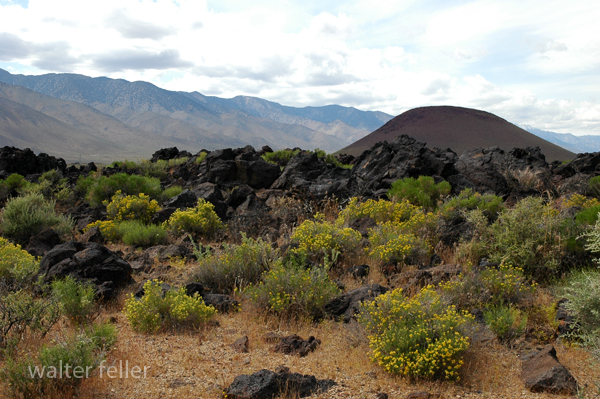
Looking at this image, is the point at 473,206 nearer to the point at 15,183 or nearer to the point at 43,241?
the point at 43,241

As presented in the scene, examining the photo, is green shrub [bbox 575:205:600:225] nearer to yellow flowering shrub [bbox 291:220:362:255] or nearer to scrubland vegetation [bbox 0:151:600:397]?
scrubland vegetation [bbox 0:151:600:397]

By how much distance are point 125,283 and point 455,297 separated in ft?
18.1

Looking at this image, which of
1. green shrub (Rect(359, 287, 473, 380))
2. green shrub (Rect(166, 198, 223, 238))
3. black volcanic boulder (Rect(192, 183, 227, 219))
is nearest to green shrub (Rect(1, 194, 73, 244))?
green shrub (Rect(166, 198, 223, 238))

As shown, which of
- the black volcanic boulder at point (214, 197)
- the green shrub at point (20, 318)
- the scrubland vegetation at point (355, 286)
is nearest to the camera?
the scrubland vegetation at point (355, 286)

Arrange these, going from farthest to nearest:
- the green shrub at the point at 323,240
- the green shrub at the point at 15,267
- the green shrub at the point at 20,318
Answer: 1. the green shrub at the point at 323,240
2. the green shrub at the point at 15,267
3. the green shrub at the point at 20,318

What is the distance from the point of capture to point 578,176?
13.3 meters

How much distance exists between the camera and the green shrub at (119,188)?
1447 centimetres

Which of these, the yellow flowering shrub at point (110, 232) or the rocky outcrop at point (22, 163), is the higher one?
the rocky outcrop at point (22, 163)

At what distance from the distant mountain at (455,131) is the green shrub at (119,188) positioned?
156 ft

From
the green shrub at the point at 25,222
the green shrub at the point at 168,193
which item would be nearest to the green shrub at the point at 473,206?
the green shrub at the point at 25,222

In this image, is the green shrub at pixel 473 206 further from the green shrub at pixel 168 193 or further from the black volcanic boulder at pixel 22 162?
the black volcanic boulder at pixel 22 162

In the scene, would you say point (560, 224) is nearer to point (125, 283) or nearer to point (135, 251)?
point (125, 283)

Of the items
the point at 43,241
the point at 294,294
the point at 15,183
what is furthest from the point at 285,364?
the point at 15,183

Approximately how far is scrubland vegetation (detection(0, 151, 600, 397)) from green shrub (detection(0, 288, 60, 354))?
0.02 meters
